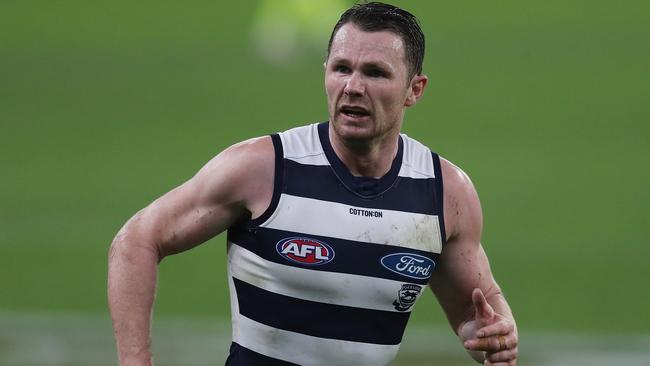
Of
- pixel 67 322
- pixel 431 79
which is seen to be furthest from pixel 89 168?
pixel 431 79

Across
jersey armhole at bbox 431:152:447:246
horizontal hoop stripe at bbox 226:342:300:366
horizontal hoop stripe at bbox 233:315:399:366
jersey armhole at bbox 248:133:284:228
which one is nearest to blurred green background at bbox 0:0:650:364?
horizontal hoop stripe at bbox 226:342:300:366

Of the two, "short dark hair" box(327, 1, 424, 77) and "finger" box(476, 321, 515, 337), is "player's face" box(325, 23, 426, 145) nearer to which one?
"short dark hair" box(327, 1, 424, 77)

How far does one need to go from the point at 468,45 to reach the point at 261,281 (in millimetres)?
16304

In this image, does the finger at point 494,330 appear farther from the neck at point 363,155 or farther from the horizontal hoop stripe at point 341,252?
the neck at point 363,155

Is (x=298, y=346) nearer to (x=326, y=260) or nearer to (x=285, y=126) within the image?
(x=326, y=260)

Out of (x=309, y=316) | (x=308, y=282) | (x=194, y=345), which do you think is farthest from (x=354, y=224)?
(x=194, y=345)

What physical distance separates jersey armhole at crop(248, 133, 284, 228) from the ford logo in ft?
1.72

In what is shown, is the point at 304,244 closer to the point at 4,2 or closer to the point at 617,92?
the point at 617,92

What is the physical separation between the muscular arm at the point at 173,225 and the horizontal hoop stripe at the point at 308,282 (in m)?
0.20

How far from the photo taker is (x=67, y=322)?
455 inches

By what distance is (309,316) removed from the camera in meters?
5.78

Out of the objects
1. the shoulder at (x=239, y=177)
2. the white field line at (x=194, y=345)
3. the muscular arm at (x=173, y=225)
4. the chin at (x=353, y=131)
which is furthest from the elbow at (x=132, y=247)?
the white field line at (x=194, y=345)

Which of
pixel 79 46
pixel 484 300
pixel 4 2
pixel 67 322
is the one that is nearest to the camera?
pixel 484 300

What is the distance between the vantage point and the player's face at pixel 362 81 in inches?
226
